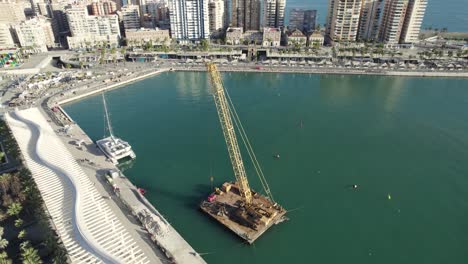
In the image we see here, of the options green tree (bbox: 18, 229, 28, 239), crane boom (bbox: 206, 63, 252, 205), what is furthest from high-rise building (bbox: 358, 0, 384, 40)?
green tree (bbox: 18, 229, 28, 239)

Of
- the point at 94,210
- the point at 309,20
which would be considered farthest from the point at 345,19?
the point at 94,210

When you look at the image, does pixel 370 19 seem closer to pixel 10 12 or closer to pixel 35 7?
pixel 35 7

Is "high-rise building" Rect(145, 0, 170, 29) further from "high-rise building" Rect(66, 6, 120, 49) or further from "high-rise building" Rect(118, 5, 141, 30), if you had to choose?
"high-rise building" Rect(66, 6, 120, 49)

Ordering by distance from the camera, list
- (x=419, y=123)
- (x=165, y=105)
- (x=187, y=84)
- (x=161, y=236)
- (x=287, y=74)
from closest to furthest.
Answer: (x=161, y=236)
(x=419, y=123)
(x=165, y=105)
(x=187, y=84)
(x=287, y=74)

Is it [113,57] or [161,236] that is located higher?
[113,57]

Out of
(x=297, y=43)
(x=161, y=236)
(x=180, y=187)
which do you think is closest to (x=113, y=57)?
(x=297, y=43)

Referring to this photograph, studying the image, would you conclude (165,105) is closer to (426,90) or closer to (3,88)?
(3,88)
